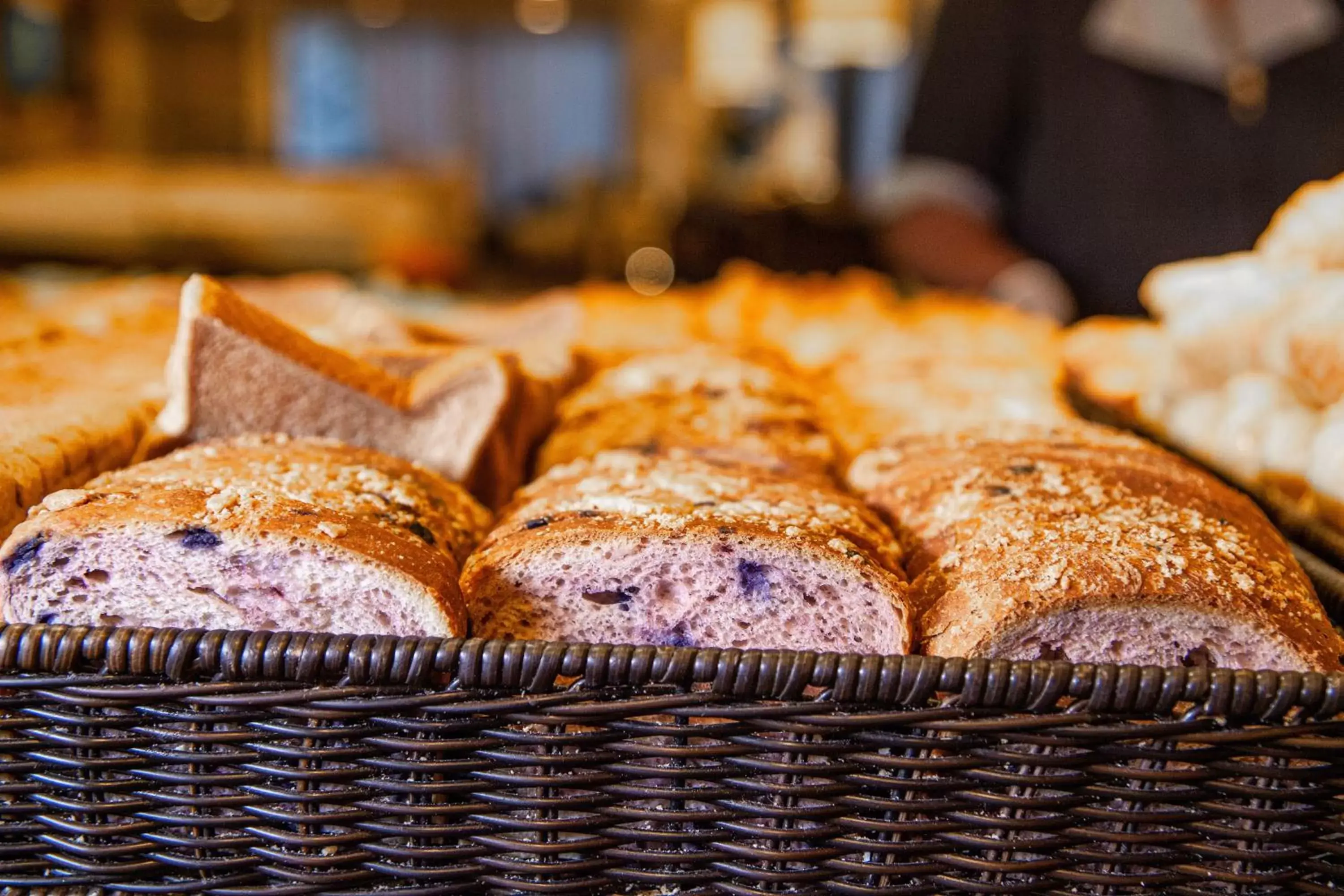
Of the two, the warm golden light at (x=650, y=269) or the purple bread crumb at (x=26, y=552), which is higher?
the purple bread crumb at (x=26, y=552)

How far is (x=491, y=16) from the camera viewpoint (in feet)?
45.5

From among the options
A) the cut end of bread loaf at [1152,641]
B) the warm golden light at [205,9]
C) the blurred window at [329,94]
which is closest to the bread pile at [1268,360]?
the cut end of bread loaf at [1152,641]

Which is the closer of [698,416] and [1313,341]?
[1313,341]

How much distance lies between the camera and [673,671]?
88 centimetres

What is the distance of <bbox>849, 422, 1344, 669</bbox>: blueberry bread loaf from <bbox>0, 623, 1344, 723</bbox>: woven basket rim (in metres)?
0.13

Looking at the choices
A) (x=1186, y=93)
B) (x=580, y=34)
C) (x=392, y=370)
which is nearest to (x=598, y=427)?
(x=392, y=370)

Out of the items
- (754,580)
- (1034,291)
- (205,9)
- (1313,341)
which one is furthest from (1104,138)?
(205,9)

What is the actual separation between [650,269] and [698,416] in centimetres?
380

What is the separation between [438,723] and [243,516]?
319 millimetres

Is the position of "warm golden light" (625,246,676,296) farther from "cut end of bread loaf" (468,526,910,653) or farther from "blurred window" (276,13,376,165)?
"blurred window" (276,13,376,165)

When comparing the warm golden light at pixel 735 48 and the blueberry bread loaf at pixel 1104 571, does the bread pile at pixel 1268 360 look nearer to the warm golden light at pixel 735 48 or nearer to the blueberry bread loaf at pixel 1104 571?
the blueberry bread loaf at pixel 1104 571

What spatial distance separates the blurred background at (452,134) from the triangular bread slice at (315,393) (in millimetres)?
2660

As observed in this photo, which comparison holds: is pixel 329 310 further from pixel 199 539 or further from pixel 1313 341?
pixel 1313 341

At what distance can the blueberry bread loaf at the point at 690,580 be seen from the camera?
1057 millimetres
